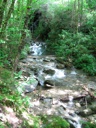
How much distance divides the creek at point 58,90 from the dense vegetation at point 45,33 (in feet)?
1.94

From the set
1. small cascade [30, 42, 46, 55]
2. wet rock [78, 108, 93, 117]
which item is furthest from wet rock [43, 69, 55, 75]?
small cascade [30, 42, 46, 55]

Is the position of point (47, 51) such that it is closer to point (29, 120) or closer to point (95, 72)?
point (95, 72)

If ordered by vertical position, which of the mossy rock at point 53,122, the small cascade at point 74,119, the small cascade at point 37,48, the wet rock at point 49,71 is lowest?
the small cascade at point 74,119

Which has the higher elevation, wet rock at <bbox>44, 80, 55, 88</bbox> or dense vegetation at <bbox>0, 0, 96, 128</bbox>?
dense vegetation at <bbox>0, 0, 96, 128</bbox>

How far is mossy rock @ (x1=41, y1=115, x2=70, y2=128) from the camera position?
5.91 m

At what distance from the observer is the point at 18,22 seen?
1033cm

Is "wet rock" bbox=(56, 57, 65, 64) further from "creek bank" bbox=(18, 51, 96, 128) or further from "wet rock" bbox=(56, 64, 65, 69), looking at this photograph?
"wet rock" bbox=(56, 64, 65, 69)

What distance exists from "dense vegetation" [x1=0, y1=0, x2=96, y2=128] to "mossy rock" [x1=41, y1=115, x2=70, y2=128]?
107 millimetres

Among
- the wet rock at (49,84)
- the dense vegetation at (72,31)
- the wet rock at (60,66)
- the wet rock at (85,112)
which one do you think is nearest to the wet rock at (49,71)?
the wet rock at (60,66)

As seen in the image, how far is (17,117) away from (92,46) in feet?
32.6

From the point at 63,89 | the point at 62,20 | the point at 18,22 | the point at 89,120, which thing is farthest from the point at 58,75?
the point at 62,20

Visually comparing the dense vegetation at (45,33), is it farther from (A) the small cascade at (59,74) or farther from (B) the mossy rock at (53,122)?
(A) the small cascade at (59,74)

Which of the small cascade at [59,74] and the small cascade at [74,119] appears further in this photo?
the small cascade at [59,74]

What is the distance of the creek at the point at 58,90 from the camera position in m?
7.14
